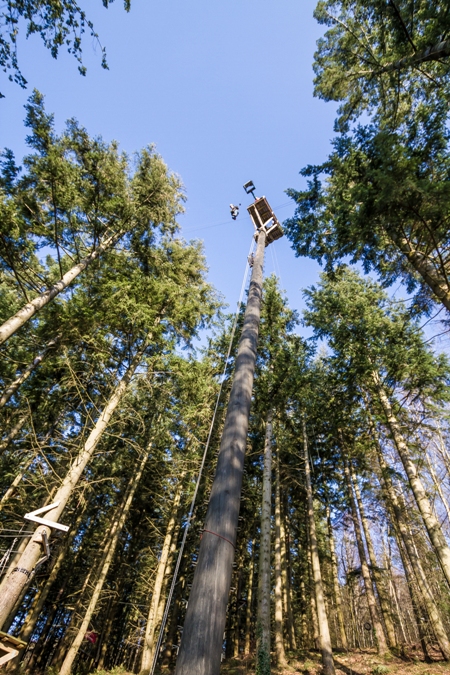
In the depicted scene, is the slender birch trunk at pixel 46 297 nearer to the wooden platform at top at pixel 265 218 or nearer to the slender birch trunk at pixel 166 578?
the wooden platform at top at pixel 265 218

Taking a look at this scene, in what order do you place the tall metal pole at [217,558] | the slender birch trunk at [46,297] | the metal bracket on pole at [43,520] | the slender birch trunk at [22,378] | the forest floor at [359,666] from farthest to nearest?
the slender birch trunk at [22,378] < the forest floor at [359,666] < the slender birch trunk at [46,297] < the metal bracket on pole at [43,520] < the tall metal pole at [217,558]

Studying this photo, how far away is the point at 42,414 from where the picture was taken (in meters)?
12.0

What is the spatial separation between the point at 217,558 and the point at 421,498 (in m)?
8.01

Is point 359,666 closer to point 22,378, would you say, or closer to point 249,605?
point 249,605

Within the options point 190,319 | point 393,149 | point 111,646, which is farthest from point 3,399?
point 111,646

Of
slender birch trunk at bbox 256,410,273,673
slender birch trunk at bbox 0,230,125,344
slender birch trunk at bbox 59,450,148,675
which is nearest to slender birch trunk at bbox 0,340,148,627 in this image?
slender birch trunk at bbox 59,450,148,675

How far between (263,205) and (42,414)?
37.6 ft

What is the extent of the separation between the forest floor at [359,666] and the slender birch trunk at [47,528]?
26.4 feet

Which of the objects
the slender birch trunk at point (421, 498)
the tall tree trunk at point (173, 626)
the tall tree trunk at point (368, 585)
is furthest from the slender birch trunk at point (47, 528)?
the tall tree trunk at point (368, 585)

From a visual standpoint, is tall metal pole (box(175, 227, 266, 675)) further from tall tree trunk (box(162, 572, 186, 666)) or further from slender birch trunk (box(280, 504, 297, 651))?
tall tree trunk (box(162, 572, 186, 666))

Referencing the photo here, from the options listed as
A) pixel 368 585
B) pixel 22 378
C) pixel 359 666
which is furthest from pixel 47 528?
pixel 368 585

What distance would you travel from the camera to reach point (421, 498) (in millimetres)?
7664

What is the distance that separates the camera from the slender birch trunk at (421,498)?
6.85m

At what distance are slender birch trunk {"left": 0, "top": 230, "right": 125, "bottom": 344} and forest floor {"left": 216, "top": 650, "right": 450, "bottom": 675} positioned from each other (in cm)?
1219
